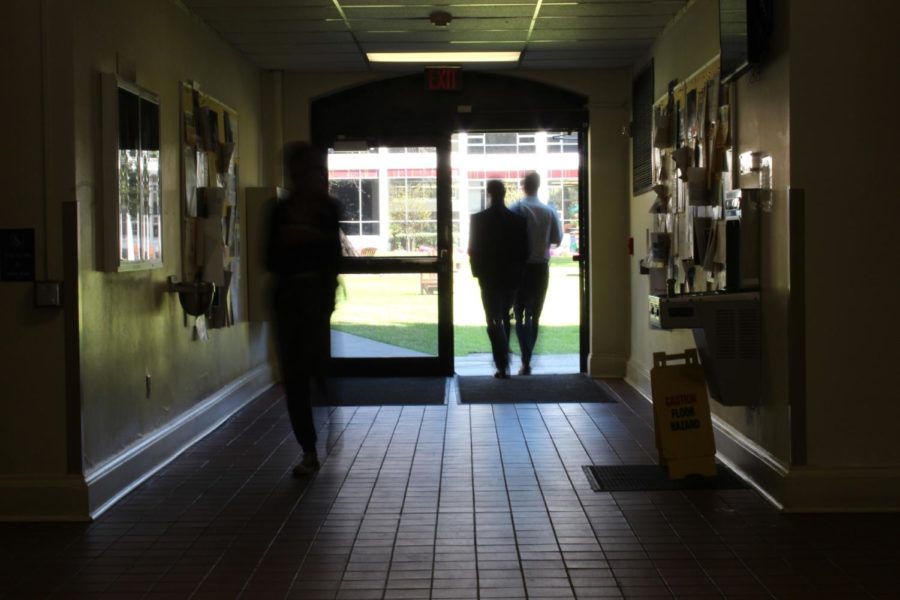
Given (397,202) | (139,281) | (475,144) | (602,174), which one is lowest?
(139,281)

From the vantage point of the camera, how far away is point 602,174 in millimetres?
8820

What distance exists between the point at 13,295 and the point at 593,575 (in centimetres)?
260

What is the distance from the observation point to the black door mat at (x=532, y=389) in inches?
302

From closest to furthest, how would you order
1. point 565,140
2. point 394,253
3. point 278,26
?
point 278,26 → point 394,253 → point 565,140

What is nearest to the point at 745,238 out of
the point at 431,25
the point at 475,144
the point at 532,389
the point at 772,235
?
the point at 772,235

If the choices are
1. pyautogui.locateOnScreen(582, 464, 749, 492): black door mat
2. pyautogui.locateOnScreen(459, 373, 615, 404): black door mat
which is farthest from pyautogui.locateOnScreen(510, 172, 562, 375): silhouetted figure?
pyautogui.locateOnScreen(582, 464, 749, 492): black door mat

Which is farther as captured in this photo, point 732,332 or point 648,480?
point 648,480

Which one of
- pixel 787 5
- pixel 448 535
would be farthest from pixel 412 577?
pixel 787 5

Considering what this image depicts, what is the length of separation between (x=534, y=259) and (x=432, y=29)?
2.39 m

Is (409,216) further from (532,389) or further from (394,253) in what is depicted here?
(532,389)

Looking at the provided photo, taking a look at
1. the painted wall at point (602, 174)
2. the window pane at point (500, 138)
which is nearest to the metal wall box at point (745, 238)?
the painted wall at point (602, 174)

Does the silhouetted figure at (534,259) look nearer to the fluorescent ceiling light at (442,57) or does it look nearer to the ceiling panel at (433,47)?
the fluorescent ceiling light at (442,57)

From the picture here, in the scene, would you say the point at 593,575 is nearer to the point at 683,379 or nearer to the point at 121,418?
the point at 683,379

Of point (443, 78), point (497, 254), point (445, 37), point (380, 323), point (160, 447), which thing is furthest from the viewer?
point (380, 323)
